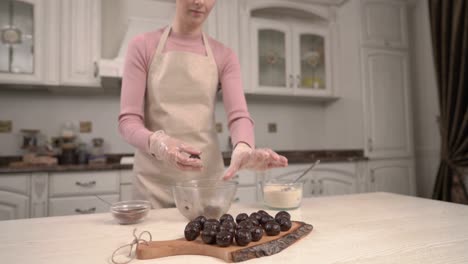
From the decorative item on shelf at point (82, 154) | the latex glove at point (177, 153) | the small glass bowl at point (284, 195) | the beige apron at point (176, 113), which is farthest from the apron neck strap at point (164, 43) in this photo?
the decorative item on shelf at point (82, 154)

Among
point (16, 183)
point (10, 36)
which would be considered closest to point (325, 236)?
point (16, 183)

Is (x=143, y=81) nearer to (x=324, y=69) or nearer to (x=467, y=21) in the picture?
(x=324, y=69)

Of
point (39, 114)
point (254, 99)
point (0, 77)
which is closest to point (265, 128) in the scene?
point (254, 99)

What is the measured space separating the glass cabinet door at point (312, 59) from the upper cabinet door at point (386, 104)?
13.9 inches

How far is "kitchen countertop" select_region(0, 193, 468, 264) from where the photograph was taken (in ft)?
1.62

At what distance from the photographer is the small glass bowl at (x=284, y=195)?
2.84ft

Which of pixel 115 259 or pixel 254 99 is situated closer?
pixel 115 259

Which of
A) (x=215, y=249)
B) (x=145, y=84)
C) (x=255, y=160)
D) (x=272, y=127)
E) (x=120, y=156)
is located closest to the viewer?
(x=215, y=249)

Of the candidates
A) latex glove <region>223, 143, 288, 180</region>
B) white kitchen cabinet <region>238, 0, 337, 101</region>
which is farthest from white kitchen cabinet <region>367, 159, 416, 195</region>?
latex glove <region>223, 143, 288, 180</region>

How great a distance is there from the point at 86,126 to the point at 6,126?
1.70 feet

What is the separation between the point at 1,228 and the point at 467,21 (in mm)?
2762

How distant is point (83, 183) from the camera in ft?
5.97

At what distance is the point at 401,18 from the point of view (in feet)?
8.84

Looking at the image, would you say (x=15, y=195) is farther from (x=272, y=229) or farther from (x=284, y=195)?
(x=272, y=229)
